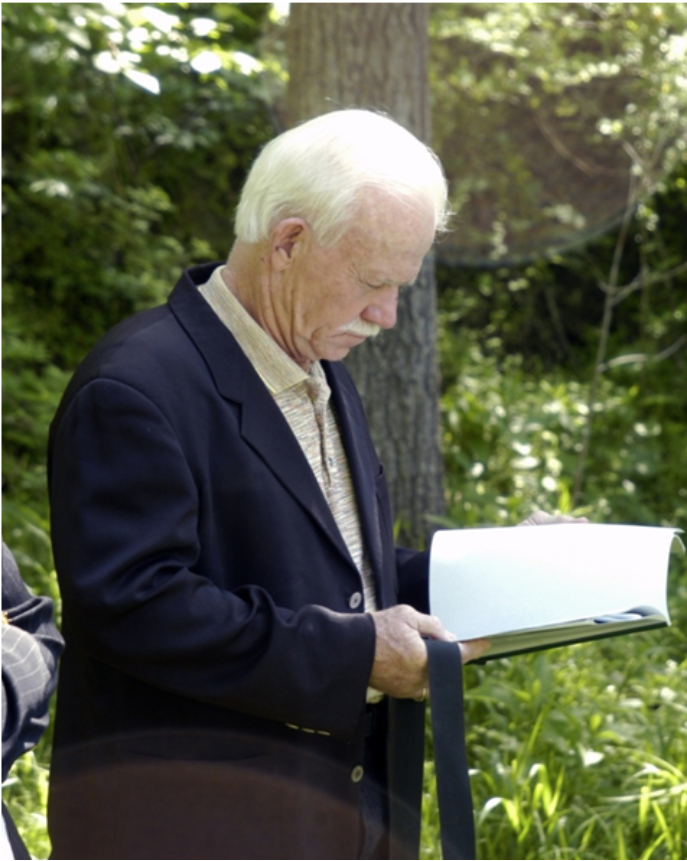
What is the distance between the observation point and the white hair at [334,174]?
175 centimetres

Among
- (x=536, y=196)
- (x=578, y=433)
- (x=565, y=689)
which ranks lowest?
(x=578, y=433)

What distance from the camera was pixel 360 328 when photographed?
1.91 m

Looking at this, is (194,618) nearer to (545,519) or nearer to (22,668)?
(22,668)

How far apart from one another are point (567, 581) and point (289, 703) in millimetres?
507

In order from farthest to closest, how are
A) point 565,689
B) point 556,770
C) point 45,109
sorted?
point 45,109 → point 565,689 → point 556,770

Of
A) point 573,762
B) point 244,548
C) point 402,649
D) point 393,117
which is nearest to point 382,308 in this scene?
point 244,548

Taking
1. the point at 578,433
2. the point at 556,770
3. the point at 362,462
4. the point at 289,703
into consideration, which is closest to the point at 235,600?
the point at 289,703

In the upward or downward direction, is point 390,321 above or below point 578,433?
above

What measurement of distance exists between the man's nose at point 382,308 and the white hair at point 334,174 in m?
0.15

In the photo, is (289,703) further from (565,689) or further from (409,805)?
(565,689)

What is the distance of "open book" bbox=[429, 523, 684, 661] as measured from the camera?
69.1 inches

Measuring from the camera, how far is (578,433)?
644 centimetres

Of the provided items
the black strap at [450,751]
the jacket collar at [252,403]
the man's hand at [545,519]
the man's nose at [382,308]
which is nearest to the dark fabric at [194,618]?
the jacket collar at [252,403]

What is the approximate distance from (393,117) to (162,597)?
118 inches
